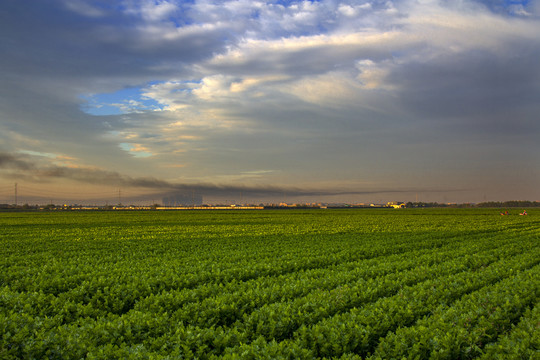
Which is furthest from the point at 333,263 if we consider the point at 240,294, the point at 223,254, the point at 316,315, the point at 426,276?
the point at 316,315

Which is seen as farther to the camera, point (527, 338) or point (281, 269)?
point (281, 269)

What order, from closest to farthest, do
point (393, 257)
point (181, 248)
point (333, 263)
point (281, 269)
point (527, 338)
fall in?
point (527, 338) → point (281, 269) → point (333, 263) → point (393, 257) → point (181, 248)

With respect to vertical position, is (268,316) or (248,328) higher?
(268,316)

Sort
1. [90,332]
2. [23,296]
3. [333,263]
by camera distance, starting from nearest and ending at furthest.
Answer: [90,332]
[23,296]
[333,263]

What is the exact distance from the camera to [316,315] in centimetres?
977

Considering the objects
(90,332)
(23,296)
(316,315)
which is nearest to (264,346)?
(316,315)

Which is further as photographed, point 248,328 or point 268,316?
point 268,316

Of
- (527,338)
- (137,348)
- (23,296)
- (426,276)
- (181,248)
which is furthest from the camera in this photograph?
(181,248)

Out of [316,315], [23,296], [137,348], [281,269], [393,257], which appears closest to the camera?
[137,348]

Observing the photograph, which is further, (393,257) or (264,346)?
(393,257)

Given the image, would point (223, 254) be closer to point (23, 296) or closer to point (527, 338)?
point (23, 296)

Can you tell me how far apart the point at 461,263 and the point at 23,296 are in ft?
64.0

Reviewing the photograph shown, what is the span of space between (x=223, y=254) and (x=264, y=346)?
50.6ft

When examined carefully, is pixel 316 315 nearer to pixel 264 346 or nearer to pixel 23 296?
pixel 264 346
